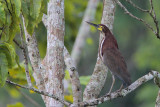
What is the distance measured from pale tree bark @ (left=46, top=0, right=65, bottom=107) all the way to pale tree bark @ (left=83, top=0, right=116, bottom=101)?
51 centimetres

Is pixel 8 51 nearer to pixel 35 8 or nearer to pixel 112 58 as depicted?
pixel 35 8

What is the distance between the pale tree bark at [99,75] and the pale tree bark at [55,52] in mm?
506

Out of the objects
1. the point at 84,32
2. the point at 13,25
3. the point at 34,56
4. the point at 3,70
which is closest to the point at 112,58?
the point at 34,56

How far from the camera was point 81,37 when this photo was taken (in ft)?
27.5

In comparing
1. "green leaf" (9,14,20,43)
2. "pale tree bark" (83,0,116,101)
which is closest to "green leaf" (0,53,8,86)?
"green leaf" (9,14,20,43)

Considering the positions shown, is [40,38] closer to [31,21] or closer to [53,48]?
[53,48]

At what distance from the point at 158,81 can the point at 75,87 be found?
40.2 inches

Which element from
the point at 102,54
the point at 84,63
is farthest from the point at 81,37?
the point at 84,63

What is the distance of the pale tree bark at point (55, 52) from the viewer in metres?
4.04

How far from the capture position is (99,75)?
4.60 metres

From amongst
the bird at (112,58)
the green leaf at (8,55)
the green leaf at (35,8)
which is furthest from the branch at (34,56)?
the green leaf at (35,8)

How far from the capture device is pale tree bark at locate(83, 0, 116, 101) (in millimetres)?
4496

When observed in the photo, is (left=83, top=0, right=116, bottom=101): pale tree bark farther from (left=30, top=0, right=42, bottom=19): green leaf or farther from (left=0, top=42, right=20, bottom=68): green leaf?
(left=30, top=0, right=42, bottom=19): green leaf

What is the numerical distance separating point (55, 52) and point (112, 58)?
3.14 feet
